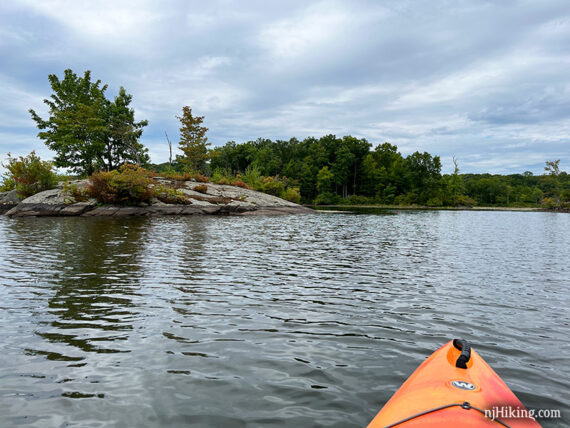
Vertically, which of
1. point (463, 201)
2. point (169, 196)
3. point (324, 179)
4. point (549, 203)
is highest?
point (324, 179)

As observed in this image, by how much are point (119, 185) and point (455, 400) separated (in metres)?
33.4

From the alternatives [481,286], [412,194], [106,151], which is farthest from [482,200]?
[481,286]

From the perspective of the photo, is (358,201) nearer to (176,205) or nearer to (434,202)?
(434,202)

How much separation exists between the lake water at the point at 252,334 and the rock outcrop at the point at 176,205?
66.4ft

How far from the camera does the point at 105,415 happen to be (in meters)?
3.46

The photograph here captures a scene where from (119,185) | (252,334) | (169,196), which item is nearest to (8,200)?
(119,185)

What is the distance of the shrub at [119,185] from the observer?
1228 inches

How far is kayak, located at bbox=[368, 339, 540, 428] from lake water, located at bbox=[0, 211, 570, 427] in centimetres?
70

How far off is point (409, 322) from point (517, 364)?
1829 mm

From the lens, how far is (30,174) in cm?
3344

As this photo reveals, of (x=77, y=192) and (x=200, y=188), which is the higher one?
(x=200, y=188)

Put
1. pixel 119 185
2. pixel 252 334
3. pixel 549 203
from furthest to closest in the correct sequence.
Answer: pixel 549 203
pixel 119 185
pixel 252 334

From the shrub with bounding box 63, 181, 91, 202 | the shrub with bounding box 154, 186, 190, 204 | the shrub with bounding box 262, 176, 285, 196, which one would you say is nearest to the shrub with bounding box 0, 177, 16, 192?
the shrub with bounding box 63, 181, 91, 202

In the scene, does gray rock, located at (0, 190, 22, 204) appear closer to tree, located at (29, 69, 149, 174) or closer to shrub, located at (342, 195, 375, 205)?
tree, located at (29, 69, 149, 174)
